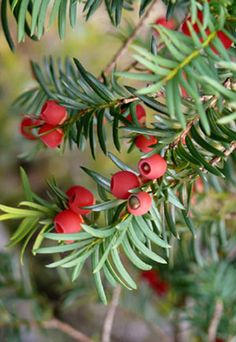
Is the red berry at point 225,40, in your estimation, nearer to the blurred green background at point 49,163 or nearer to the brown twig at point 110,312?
the brown twig at point 110,312

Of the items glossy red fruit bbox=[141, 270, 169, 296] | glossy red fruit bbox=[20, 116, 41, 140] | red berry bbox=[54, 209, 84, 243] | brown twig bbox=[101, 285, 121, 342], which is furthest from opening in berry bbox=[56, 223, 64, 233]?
glossy red fruit bbox=[141, 270, 169, 296]

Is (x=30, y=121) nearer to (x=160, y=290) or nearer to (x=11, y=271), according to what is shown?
(x=11, y=271)

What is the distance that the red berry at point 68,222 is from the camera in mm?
443

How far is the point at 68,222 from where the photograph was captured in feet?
1.47

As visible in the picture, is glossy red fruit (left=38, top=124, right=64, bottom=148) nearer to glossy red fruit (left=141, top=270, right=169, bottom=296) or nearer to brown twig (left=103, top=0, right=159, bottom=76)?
brown twig (left=103, top=0, right=159, bottom=76)


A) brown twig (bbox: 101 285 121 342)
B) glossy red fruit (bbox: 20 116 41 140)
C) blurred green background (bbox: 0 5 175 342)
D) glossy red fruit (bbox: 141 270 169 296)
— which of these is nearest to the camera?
glossy red fruit (bbox: 20 116 41 140)

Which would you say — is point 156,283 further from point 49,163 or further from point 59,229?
point 49,163

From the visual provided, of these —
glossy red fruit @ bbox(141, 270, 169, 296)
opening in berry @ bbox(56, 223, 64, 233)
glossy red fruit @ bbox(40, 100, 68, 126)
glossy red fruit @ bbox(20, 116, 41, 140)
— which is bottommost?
glossy red fruit @ bbox(141, 270, 169, 296)

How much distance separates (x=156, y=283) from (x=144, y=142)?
592 millimetres

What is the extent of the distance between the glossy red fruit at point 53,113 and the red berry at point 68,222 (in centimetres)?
8

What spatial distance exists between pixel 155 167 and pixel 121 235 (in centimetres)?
6

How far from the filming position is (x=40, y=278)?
154cm

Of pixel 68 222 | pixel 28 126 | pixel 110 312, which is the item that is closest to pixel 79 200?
pixel 68 222

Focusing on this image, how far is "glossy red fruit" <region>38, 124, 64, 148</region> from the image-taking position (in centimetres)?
48
